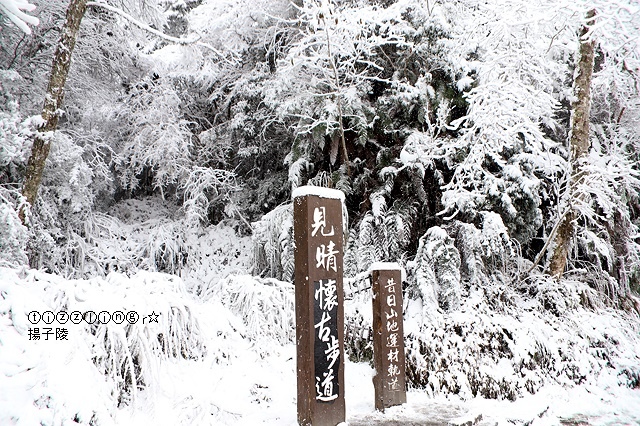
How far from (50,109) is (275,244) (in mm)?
3697

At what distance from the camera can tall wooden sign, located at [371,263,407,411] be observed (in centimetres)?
469

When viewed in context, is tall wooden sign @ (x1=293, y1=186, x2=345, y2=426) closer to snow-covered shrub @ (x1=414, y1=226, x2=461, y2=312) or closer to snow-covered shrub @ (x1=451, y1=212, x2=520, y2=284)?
snow-covered shrub @ (x1=414, y1=226, x2=461, y2=312)

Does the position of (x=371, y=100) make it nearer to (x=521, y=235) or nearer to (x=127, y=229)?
(x=521, y=235)

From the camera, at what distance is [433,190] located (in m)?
7.55

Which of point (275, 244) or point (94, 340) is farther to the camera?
point (275, 244)

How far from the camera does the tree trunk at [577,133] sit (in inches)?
281

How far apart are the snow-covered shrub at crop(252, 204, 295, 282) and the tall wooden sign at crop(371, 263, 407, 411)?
2.31m

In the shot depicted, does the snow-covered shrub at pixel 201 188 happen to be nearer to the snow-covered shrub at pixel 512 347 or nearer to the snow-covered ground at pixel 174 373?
the snow-covered ground at pixel 174 373

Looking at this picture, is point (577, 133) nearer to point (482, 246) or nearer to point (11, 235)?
point (482, 246)

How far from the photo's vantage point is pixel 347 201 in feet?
25.9

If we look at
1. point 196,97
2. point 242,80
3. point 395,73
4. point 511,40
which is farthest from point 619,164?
point 196,97

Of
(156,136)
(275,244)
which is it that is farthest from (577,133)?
(156,136)

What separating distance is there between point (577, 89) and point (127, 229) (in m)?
8.44

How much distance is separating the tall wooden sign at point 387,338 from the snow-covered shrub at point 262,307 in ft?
5.24
